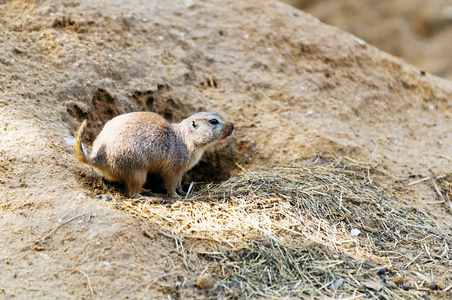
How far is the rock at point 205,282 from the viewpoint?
3430mm

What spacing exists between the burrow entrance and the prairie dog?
550 millimetres

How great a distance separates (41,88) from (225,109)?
2.18 meters

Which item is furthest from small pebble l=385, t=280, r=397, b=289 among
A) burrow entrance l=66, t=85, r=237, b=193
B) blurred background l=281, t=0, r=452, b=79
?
blurred background l=281, t=0, r=452, b=79

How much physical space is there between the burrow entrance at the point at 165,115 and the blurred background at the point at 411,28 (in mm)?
7895

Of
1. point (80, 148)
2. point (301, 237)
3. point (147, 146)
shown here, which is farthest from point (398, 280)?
point (80, 148)

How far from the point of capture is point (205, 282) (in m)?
3.44

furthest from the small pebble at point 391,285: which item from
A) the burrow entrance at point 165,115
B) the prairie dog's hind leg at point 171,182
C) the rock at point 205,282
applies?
the burrow entrance at point 165,115

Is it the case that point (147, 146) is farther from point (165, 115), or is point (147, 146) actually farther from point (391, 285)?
point (391, 285)

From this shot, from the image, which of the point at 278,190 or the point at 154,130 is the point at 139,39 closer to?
the point at 154,130

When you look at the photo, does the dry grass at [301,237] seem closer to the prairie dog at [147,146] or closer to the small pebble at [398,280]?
the small pebble at [398,280]

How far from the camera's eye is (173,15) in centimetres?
689

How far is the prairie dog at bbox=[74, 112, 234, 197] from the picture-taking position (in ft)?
14.4

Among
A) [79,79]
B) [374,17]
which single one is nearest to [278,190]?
[79,79]

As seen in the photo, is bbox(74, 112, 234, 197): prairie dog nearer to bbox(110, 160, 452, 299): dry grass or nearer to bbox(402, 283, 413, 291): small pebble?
bbox(110, 160, 452, 299): dry grass
